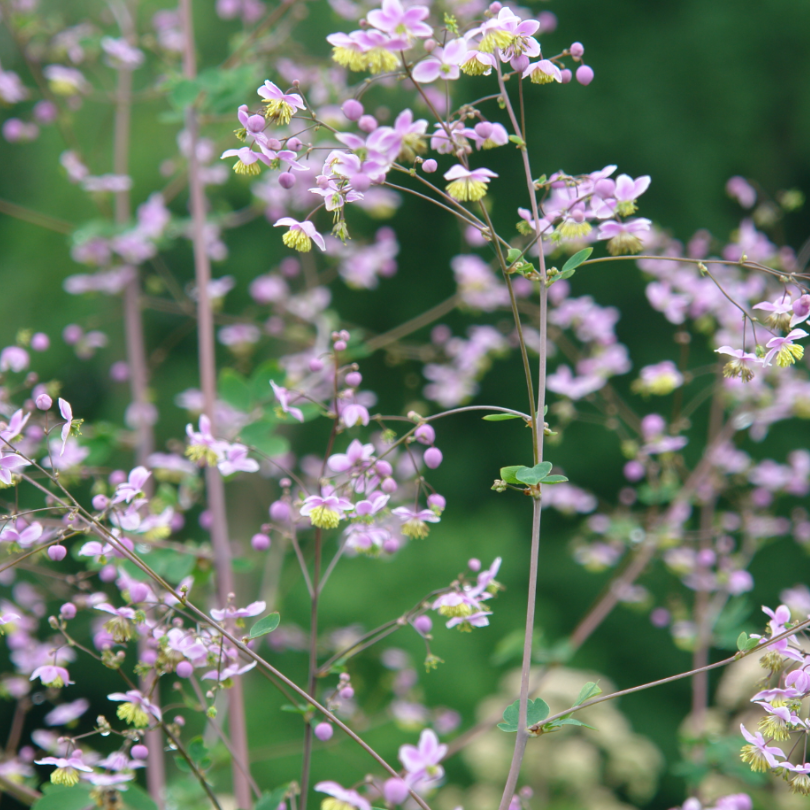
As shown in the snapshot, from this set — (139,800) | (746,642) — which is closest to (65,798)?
(139,800)

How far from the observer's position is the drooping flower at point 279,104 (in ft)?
3.08

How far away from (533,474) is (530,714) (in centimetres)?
32

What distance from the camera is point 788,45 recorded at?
628 centimetres

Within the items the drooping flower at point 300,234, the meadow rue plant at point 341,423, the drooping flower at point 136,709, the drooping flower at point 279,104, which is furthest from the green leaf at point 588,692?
the drooping flower at point 279,104

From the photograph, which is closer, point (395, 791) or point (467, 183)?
point (395, 791)

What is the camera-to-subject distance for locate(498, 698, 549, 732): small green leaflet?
1.00 metres

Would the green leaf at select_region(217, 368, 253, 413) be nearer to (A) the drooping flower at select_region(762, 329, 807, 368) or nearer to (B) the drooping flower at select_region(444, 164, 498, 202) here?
(B) the drooping flower at select_region(444, 164, 498, 202)

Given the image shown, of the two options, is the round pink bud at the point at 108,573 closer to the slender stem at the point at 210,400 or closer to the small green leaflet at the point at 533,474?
the slender stem at the point at 210,400

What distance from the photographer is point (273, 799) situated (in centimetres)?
110

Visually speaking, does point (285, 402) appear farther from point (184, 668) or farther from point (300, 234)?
point (184, 668)

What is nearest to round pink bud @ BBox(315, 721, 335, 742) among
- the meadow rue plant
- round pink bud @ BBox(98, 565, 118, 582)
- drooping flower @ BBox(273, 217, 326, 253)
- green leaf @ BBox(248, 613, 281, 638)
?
the meadow rue plant

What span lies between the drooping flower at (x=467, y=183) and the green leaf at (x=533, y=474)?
0.33m

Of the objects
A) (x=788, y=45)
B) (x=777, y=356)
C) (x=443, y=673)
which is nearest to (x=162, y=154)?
(x=443, y=673)

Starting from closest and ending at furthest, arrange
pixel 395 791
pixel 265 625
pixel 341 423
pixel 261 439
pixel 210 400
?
1. pixel 395 791
2. pixel 265 625
3. pixel 341 423
4. pixel 261 439
5. pixel 210 400
